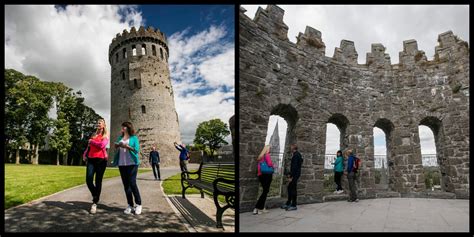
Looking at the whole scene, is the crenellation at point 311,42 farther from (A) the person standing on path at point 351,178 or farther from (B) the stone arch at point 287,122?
(A) the person standing on path at point 351,178

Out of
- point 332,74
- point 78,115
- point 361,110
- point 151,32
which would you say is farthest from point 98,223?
point 151,32

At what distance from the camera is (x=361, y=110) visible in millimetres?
9562

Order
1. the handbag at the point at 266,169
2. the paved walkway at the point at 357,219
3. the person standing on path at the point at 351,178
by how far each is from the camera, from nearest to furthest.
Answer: the paved walkway at the point at 357,219 → the handbag at the point at 266,169 → the person standing on path at the point at 351,178

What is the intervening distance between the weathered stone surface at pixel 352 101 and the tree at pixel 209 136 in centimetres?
3408

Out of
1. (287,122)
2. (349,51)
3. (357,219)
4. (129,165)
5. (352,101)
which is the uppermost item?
(349,51)

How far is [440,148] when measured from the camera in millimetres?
10422

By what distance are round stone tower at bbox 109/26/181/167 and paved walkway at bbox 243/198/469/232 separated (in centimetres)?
1869

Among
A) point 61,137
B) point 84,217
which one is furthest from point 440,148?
point 61,137

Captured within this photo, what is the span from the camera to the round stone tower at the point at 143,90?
76.9ft

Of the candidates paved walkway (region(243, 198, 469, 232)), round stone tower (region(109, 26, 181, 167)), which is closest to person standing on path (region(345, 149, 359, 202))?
paved walkway (region(243, 198, 469, 232))

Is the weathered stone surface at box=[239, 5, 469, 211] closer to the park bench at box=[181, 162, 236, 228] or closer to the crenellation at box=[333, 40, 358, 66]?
the crenellation at box=[333, 40, 358, 66]

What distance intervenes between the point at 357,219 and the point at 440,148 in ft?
22.8

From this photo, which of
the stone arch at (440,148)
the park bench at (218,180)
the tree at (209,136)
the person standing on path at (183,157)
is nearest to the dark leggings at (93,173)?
the park bench at (218,180)

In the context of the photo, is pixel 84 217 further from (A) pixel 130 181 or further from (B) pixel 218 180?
(B) pixel 218 180
